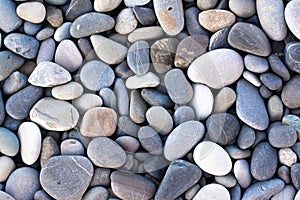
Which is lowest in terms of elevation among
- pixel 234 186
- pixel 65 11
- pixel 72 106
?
pixel 234 186

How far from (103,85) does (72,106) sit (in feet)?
0.25

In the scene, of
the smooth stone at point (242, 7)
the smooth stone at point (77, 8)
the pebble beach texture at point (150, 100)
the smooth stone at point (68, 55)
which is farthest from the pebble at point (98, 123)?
the smooth stone at point (242, 7)

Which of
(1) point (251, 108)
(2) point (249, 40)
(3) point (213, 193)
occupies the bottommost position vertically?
(3) point (213, 193)

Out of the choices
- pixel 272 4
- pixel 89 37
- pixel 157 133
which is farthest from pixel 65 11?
pixel 272 4

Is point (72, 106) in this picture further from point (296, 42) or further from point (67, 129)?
point (296, 42)

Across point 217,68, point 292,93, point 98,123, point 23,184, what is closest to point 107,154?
point 98,123

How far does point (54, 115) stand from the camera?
82cm

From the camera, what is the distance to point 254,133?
31.7 inches

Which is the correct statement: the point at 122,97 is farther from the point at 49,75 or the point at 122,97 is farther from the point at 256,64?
the point at 256,64

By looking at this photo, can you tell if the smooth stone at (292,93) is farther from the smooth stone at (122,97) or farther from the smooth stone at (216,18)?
the smooth stone at (122,97)

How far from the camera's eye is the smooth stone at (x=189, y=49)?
84 centimetres

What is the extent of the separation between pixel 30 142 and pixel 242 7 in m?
0.51

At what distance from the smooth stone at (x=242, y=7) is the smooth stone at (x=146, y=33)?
0.15 metres

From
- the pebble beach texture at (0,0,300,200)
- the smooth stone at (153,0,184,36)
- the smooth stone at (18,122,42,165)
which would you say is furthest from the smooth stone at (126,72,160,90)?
the smooth stone at (18,122,42,165)
